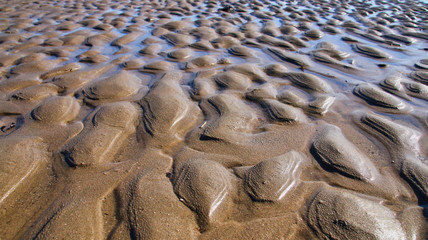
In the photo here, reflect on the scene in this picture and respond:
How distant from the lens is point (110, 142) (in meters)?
1.91

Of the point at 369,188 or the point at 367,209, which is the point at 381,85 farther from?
the point at 367,209

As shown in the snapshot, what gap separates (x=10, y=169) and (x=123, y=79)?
1.57 m

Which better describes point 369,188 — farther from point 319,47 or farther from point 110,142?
→ point 319,47

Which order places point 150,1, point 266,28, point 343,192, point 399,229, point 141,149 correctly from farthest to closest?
point 150,1
point 266,28
point 141,149
point 343,192
point 399,229

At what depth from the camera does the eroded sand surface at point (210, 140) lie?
4.43 feet

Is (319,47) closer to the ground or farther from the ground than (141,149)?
farther from the ground

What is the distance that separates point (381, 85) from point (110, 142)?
3.24 meters

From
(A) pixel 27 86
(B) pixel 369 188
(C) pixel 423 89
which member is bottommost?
(A) pixel 27 86

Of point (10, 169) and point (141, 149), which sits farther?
point (141, 149)

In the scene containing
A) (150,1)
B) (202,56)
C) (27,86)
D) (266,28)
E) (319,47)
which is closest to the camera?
(27,86)

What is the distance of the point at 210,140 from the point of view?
1963 millimetres

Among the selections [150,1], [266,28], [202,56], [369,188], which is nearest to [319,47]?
[266,28]

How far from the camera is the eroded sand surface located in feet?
4.43

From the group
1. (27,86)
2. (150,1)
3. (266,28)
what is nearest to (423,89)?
(266,28)
